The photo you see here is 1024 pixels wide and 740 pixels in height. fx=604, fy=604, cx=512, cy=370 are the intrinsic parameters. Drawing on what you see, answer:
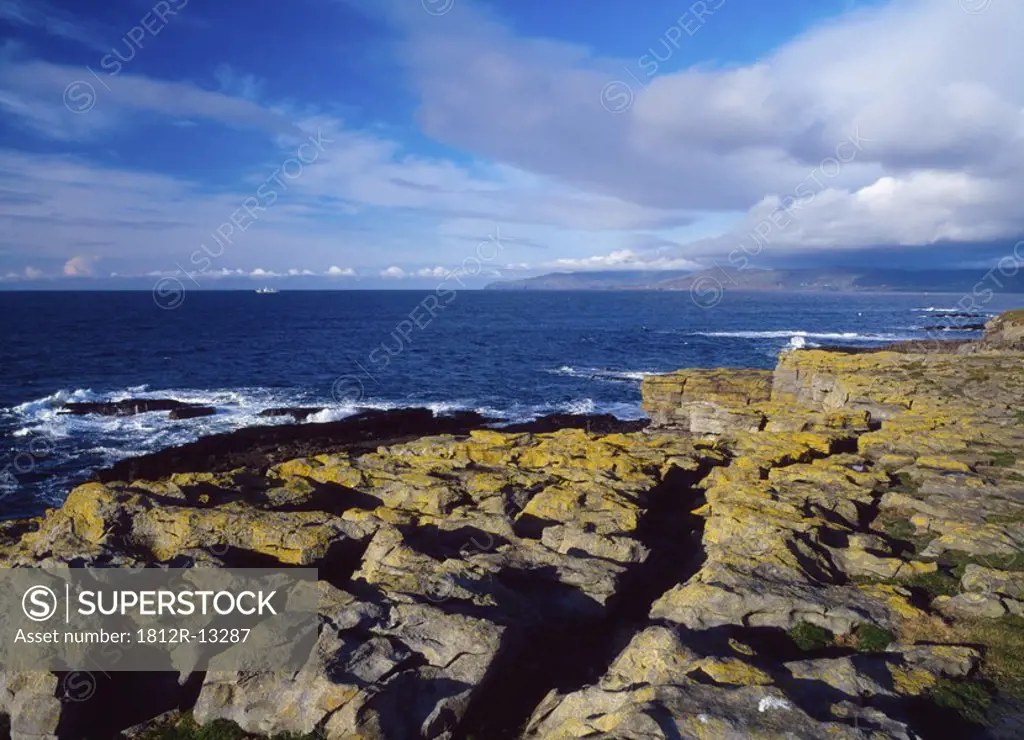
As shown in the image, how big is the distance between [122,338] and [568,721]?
133 m

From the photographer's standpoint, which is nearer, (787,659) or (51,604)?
(787,659)

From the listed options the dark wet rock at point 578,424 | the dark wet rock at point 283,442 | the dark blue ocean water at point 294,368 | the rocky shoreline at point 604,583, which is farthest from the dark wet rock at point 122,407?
the rocky shoreline at point 604,583

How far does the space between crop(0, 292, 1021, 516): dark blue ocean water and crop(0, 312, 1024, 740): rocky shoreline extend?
100 ft

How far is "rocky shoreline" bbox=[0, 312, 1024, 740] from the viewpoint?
38.7ft

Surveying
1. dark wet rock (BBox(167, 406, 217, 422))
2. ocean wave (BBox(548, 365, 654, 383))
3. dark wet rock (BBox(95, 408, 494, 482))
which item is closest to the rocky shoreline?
dark wet rock (BBox(95, 408, 494, 482))

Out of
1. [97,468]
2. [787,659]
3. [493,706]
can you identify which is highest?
[787,659]

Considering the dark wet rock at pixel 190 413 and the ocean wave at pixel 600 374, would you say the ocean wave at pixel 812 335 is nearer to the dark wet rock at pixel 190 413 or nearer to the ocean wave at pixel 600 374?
the ocean wave at pixel 600 374

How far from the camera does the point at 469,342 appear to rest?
122188 mm

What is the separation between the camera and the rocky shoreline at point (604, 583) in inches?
465

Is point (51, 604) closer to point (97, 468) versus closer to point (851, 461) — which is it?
point (851, 461)

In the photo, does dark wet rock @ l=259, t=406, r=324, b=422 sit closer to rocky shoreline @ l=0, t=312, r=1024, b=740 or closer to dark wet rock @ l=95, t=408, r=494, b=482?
dark wet rock @ l=95, t=408, r=494, b=482

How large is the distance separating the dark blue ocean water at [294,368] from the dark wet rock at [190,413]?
914 mm

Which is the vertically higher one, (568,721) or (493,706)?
(568,721)

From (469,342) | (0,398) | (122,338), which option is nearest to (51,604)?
(0,398)
